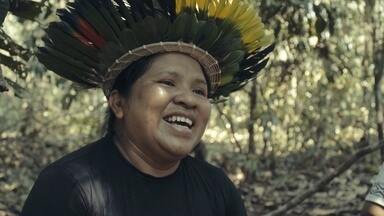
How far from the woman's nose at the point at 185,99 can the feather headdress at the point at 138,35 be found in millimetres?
160

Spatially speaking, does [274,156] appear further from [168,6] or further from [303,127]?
[168,6]

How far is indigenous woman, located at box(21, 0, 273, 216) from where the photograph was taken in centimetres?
219

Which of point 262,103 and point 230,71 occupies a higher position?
point 230,71

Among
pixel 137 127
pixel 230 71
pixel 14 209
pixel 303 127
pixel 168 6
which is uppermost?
pixel 168 6

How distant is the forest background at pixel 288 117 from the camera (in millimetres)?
5516

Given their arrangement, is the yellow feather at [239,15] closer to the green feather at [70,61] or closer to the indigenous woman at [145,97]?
the indigenous woman at [145,97]

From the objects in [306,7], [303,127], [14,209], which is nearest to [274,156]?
[303,127]

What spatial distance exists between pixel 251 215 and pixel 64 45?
3.48m

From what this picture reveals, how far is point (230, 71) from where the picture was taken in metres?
2.56

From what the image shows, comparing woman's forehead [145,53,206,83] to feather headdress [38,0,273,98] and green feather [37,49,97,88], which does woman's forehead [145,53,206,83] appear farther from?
green feather [37,49,97,88]

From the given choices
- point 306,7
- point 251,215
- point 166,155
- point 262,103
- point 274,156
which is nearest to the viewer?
point 166,155

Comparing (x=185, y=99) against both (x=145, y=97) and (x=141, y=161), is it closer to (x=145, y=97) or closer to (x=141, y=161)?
(x=145, y=97)

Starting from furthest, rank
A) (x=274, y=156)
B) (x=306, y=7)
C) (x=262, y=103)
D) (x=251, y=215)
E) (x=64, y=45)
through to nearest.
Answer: (x=274, y=156)
(x=262, y=103)
(x=251, y=215)
(x=306, y=7)
(x=64, y=45)

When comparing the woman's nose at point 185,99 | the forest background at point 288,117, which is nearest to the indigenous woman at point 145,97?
the woman's nose at point 185,99
